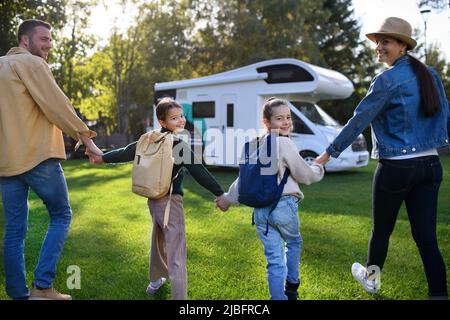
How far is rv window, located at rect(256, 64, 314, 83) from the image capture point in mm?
11180

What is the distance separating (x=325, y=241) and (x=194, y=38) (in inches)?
945

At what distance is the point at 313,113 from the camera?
11602 mm

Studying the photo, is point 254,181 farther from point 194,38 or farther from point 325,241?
point 194,38

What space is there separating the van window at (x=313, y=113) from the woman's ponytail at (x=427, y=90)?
8.52 metres

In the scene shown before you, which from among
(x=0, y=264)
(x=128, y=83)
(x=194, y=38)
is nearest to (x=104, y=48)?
(x=128, y=83)

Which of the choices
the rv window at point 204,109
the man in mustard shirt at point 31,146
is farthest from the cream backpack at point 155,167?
the rv window at point 204,109

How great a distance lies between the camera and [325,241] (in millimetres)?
4988

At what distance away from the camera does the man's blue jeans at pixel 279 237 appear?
2.88m

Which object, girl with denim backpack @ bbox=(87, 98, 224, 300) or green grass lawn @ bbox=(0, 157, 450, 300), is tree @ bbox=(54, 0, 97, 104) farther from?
girl with denim backpack @ bbox=(87, 98, 224, 300)

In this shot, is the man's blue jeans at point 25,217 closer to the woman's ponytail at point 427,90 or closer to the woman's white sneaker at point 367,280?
the woman's white sneaker at point 367,280

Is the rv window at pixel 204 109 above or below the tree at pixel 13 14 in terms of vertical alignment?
below

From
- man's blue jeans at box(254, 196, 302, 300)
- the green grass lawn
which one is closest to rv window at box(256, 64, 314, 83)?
the green grass lawn

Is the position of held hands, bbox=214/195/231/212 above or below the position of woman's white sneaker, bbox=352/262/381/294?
above

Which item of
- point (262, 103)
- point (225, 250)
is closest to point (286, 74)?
point (262, 103)
